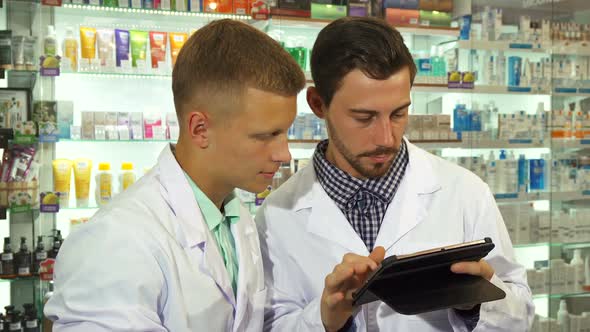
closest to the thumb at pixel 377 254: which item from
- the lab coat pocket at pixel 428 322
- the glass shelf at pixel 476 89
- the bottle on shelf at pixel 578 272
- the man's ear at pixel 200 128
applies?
the lab coat pocket at pixel 428 322

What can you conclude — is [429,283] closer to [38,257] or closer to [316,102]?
[316,102]

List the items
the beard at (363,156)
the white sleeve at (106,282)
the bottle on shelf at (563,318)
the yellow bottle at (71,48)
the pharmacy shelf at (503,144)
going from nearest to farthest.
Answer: the white sleeve at (106,282), the beard at (363,156), the yellow bottle at (71,48), the bottle on shelf at (563,318), the pharmacy shelf at (503,144)

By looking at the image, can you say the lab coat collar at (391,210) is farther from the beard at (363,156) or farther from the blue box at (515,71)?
the blue box at (515,71)

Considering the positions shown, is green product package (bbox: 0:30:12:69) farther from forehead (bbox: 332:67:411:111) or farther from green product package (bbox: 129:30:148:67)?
forehead (bbox: 332:67:411:111)

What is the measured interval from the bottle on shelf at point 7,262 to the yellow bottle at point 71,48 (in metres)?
1.19

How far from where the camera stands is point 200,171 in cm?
144

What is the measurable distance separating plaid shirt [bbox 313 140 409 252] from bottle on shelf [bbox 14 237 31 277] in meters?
2.62

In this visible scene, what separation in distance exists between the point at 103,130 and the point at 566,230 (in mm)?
3388

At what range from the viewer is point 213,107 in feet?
4.62

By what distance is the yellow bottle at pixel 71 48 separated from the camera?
151 inches

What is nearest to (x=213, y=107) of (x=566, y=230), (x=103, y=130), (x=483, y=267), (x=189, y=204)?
(x=189, y=204)

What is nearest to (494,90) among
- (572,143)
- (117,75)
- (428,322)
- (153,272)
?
(572,143)

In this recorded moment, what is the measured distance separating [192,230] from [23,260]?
9.10ft

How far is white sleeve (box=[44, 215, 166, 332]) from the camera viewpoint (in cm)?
115
